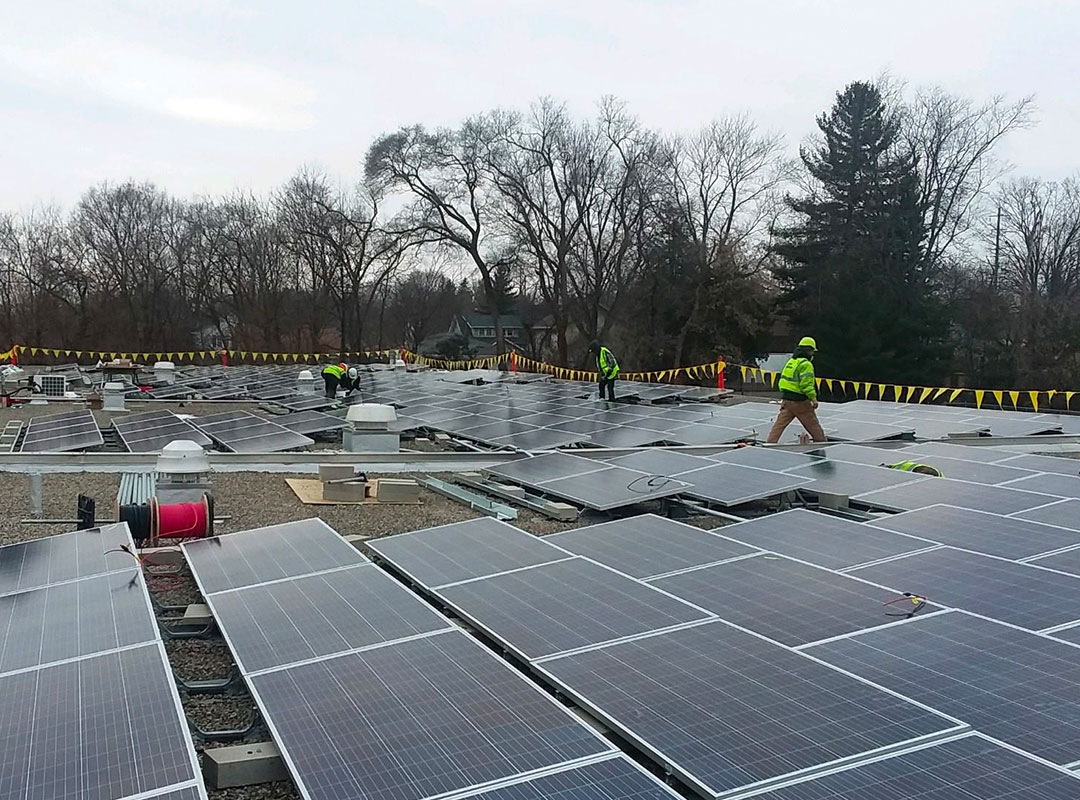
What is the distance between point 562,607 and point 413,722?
169cm

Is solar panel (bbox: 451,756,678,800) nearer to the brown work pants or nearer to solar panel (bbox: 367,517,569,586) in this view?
solar panel (bbox: 367,517,569,586)

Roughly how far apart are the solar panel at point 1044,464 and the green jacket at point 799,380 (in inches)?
131

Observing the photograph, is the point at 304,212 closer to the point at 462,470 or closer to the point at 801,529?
the point at 462,470

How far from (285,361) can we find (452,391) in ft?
121

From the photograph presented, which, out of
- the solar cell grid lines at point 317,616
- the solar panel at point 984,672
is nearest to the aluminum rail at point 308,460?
the solar cell grid lines at point 317,616

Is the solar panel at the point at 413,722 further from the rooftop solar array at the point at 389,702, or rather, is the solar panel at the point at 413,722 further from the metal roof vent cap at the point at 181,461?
the metal roof vent cap at the point at 181,461

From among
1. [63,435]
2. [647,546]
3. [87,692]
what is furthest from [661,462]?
[63,435]

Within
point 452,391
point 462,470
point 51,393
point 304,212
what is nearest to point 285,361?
point 304,212

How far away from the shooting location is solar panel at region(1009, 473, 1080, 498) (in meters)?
8.89

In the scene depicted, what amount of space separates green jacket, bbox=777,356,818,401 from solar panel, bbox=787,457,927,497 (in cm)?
314

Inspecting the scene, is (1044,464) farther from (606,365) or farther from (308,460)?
(606,365)

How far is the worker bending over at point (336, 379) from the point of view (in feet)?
87.4

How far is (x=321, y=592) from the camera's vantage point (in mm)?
5992

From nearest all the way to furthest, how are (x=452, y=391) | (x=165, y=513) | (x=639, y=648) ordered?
1. (x=639, y=648)
2. (x=165, y=513)
3. (x=452, y=391)
